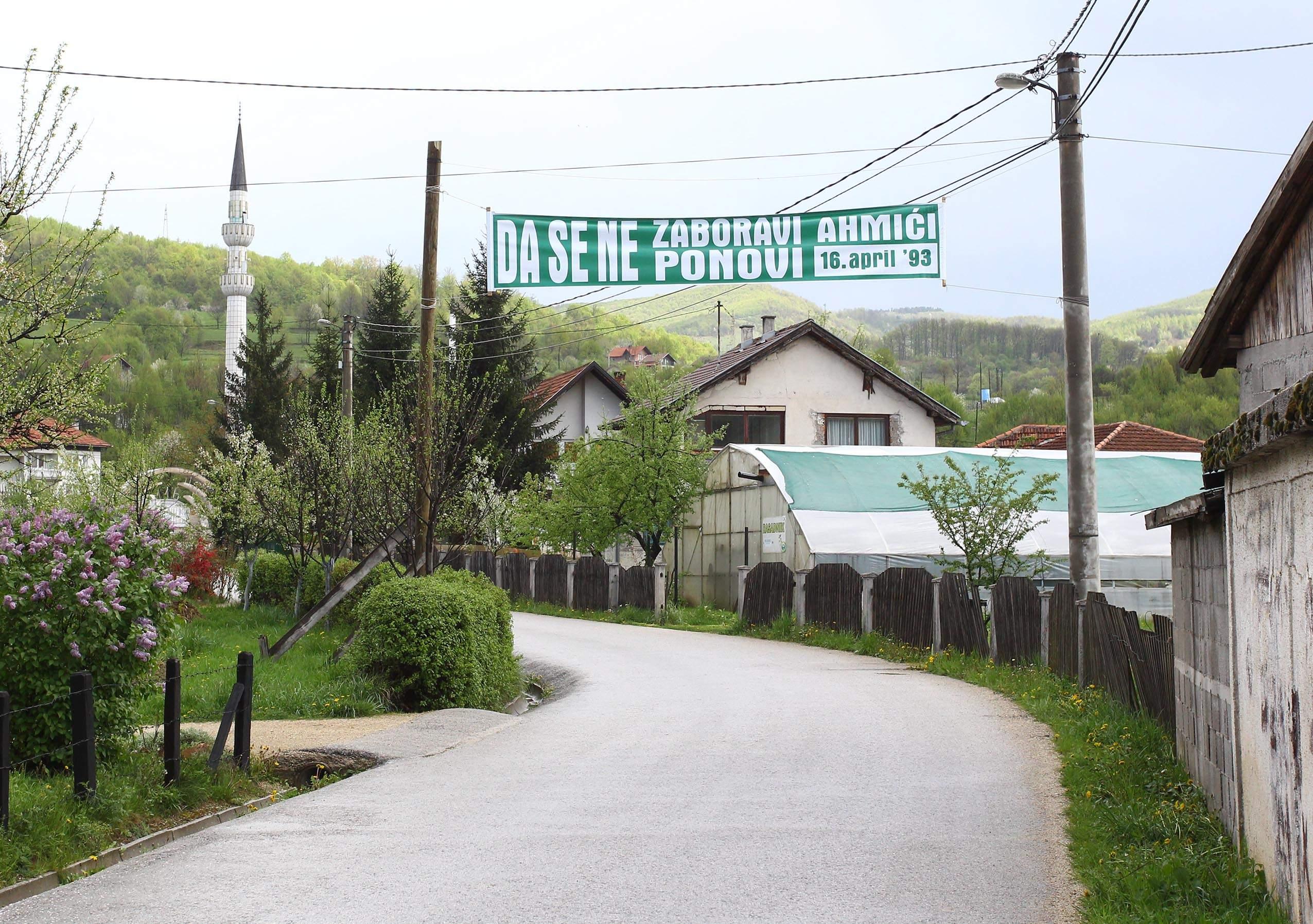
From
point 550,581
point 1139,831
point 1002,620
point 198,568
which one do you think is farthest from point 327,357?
point 1139,831

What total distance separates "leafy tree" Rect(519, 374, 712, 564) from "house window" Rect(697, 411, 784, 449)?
1042cm

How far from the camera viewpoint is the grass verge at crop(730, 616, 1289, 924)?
6.18 m

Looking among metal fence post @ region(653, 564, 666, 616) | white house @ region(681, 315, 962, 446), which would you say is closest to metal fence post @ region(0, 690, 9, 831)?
metal fence post @ region(653, 564, 666, 616)

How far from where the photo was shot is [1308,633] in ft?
17.9

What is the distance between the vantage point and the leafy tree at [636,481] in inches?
1366

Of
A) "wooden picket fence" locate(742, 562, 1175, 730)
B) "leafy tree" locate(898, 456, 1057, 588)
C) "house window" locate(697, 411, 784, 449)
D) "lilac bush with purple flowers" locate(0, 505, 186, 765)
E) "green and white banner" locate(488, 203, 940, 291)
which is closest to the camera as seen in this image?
"lilac bush with purple flowers" locate(0, 505, 186, 765)

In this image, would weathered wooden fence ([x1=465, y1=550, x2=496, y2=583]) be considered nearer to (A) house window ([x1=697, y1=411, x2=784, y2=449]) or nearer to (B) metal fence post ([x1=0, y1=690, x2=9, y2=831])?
(A) house window ([x1=697, y1=411, x2=784, y2=449])

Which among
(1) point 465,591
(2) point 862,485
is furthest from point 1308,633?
(2) point 862,485

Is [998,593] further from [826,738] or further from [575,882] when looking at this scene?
[575,882]

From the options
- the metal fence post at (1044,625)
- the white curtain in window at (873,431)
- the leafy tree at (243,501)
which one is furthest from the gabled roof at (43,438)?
the white curtain in window at (873,431)

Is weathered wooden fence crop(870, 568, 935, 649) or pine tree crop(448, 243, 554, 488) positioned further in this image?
pine tree crop(448, 243, 554, 488)

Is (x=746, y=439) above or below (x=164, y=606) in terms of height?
above

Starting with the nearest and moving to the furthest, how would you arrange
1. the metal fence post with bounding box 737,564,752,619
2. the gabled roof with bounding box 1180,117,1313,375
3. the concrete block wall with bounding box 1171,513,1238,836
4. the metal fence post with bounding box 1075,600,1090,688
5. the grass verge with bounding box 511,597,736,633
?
the concrete block wall with bounding box 1171,513,1238,836, the gabled roof with bounding box 1180,117,1313,375, the metal fence post with bounding box 1075,600,1090,688, the metal fence post with bounding box 737,564,752,619, the grass verge with bounding box 511,597,736,633

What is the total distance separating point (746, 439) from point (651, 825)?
3918 centimetres
